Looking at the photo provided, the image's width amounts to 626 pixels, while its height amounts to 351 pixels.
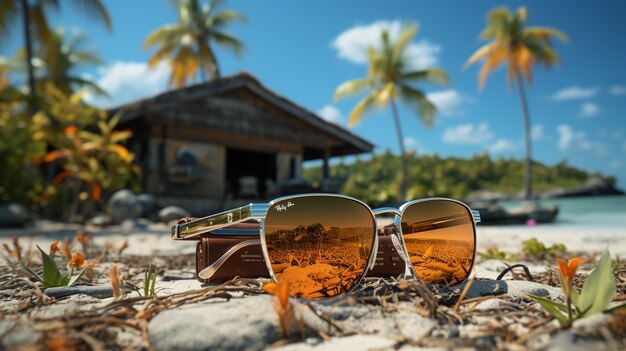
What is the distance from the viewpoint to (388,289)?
1663mm

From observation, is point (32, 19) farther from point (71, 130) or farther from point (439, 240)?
point (439, 240)

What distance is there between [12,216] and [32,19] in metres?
8.63

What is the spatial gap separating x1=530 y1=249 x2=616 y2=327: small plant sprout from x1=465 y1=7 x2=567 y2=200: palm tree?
2330 centimetres

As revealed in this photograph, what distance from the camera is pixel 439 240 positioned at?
1.81 meters

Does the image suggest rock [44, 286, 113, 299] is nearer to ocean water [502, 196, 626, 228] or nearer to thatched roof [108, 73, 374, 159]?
thatched roof [108, 73, 374, 159]

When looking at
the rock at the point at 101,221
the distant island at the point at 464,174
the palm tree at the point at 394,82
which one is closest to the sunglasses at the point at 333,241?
the rock at the point at 101,221

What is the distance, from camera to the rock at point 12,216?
27.7 ft

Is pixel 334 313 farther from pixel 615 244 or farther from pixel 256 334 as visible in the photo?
pixel 615 244

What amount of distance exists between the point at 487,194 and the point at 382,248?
53273 mm

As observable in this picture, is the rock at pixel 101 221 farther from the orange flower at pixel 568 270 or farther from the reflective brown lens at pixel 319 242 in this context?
the orange flower at pixel 568 270

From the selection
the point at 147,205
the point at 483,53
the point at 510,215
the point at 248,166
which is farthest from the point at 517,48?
the point at 147,205

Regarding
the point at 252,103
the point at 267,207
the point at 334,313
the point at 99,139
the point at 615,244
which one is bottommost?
the point at 615,244

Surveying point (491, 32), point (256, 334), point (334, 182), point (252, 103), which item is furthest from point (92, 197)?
point (491, 32)

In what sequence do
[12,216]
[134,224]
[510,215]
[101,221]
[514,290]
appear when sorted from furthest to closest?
1. [510,215]
2. [101,221]
3. [12,216]
4. [134,224]
5. [514,290]
